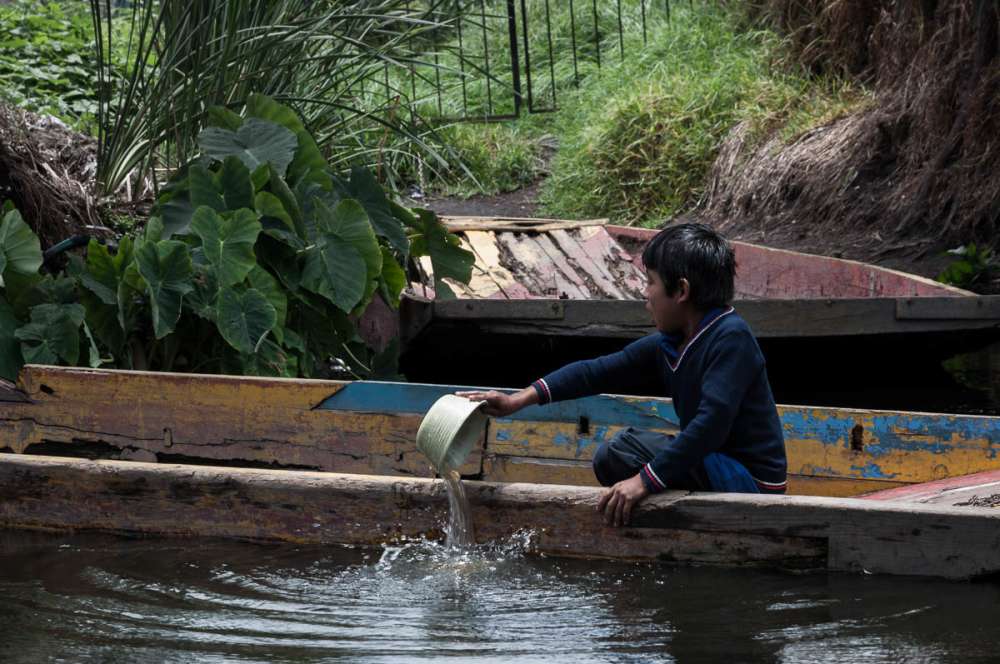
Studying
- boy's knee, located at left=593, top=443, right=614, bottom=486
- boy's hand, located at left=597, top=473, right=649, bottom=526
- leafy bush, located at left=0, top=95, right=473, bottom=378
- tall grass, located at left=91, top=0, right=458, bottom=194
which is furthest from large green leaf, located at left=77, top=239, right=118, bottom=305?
boy's hand, located at left=597, top=473, right=649, bottom=526

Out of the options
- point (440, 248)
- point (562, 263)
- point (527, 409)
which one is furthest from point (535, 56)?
point (527, 409)

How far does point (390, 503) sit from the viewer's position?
3559 millimetres

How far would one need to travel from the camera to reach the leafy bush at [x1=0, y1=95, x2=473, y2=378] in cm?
468

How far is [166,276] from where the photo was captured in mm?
4582

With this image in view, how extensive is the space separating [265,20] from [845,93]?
5739 mm

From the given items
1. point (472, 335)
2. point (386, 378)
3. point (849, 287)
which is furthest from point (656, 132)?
point (386, 378)

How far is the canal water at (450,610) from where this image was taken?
2891 millimetres

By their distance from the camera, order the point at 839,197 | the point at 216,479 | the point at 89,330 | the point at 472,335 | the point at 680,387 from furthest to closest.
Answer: the point at 839,197 < the point at 472,335 < the point at 89,330 < the point at 216,479 < the point at 680,387

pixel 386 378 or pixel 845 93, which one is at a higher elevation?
pixel 845 93

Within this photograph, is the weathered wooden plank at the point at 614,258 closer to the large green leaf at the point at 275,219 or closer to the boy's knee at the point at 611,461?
the large green leaf at the point at 275,219

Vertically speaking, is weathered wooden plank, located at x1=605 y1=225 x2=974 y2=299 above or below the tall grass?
below

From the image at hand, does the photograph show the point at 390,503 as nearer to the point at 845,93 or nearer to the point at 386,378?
the point at 386,378

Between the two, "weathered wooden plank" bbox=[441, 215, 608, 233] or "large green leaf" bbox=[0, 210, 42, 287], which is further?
"weathered wooden plank" bbox=[441, 215, 608, 233]

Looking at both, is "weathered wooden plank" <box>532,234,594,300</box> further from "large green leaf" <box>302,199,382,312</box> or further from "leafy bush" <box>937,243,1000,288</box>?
"large green leaf" <box>302,199,382,312</box>
